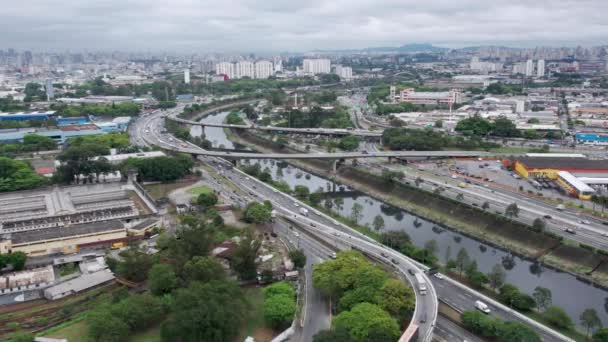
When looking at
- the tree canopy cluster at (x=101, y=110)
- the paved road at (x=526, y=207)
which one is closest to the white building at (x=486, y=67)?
the tree canopy cluster at (x=101, y=110)

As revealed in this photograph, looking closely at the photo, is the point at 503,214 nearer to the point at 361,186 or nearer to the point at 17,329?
the point at 361,186

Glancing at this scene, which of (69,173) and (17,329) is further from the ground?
(69,173)

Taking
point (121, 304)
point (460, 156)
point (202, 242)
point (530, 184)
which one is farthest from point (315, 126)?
point (121, 304)

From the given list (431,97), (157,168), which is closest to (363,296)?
(157,168)

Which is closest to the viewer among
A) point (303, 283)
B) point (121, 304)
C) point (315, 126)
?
point (121, 304)

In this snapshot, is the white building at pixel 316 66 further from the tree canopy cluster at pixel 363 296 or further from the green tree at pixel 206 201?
the tree canopy cluster at pixel 363 296

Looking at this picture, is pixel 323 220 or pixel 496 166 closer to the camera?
pixel 323 220
